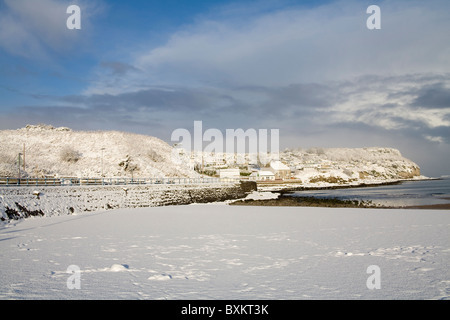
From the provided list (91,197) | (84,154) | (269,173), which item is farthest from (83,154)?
(269,173)

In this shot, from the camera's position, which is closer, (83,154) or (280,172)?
(83,154)

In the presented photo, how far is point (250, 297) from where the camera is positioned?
251 inches

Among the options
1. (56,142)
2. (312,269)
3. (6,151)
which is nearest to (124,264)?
(312,269)

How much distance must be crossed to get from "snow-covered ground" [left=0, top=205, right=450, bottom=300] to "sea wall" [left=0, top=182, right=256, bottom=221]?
10755mm

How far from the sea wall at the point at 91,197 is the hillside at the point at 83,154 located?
27.3 metres

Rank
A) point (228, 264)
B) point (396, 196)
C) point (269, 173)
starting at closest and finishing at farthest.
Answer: point (228, 264), point (396, 196), point (269, 173)

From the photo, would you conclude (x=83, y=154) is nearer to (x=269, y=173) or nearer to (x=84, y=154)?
(x=84, y=154)

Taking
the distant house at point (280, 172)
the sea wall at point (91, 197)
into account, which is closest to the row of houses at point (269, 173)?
the distant house at point (280, 172)

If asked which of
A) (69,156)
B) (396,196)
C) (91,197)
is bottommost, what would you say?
(396,196)

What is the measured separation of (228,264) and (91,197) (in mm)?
25994

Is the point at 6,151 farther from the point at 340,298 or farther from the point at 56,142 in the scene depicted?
the point at 340,298

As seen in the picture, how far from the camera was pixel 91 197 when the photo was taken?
3144cm

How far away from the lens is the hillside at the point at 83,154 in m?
65.0

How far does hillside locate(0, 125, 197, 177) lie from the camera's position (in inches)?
2559
